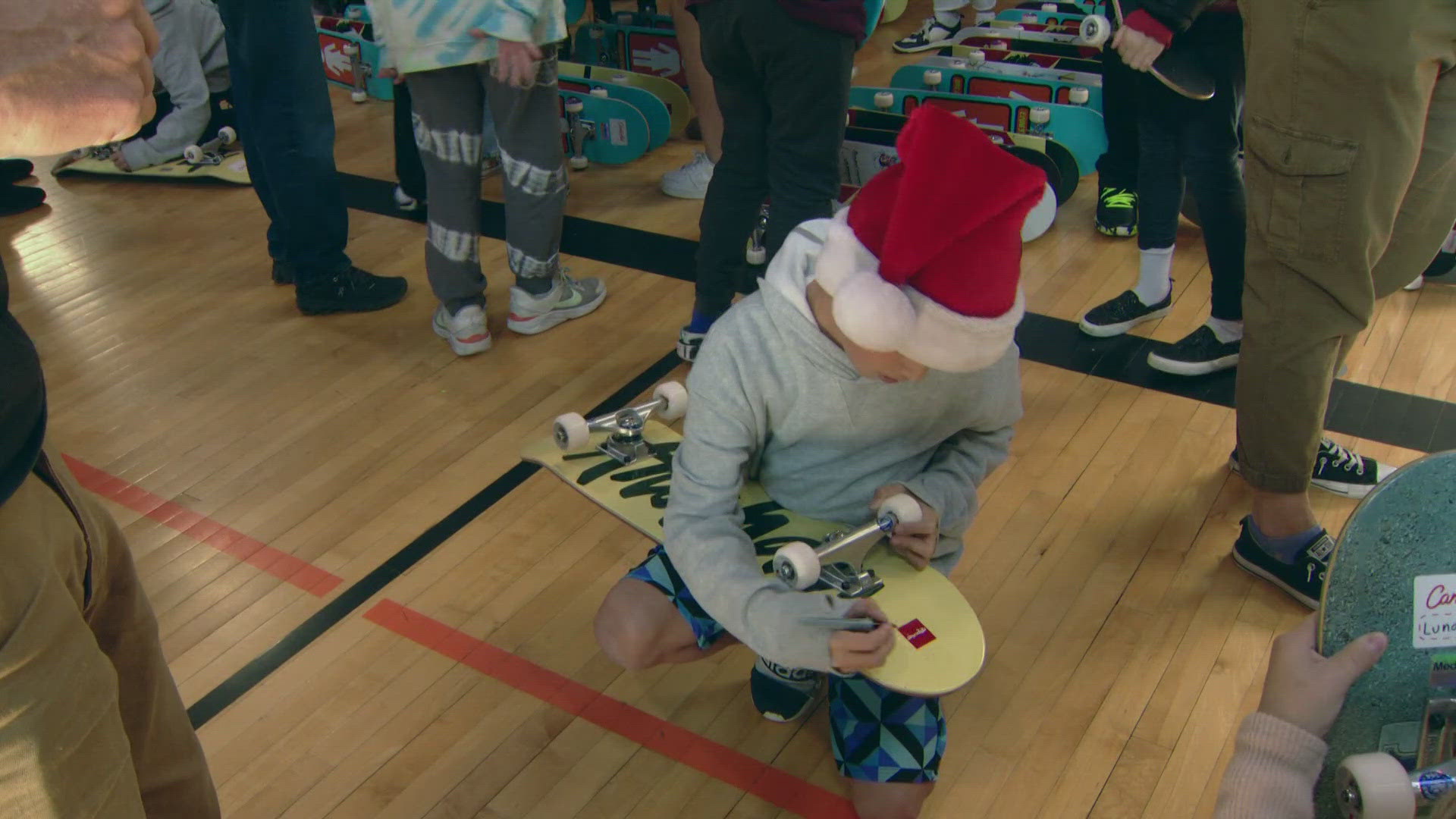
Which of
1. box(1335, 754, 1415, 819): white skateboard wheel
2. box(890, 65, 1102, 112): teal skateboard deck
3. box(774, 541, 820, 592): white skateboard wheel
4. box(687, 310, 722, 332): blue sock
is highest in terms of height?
box(1335, 754, 1415, 819): white skateboard wheel

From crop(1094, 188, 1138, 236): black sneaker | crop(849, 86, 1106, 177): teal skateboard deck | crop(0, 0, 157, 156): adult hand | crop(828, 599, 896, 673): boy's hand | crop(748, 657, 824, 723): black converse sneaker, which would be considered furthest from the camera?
crop(849, 86, 1106, 177): teal skateboard deck

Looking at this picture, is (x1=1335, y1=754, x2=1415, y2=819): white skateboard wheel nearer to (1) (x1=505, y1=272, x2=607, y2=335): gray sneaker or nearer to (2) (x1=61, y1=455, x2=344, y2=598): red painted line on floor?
(2) (x1=61, y1=455, x2=344, y2=598): red painted line on floor

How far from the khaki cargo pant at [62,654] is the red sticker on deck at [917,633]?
2.73ft

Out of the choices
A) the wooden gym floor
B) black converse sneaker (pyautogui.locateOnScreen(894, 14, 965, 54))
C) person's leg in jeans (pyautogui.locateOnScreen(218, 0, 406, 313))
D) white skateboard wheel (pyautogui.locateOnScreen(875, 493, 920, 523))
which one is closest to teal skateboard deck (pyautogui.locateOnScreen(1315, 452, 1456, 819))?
white skateboard wheel (pyautogui.locateOnScreen(875, 493, 920, 523))

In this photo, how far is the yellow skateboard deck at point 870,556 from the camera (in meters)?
1.33

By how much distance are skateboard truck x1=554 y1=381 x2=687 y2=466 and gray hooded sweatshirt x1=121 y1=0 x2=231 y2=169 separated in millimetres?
2650

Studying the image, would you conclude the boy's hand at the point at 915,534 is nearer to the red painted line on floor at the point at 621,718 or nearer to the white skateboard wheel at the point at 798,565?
the white skateboard wheel at the point at 798,565

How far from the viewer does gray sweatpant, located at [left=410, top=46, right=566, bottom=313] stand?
2428 millimetres

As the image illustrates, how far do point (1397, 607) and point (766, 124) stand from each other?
161 cm

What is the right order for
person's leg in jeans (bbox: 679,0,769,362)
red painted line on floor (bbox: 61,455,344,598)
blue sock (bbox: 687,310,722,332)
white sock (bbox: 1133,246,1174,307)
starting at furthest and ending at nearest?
white sock (bbox: 1133,246,1174,307) < blue sock (bbox: 687,310,722,332) < person's leg in jeans (bbox: 679,0,769,362) < red painted line on floor (bbox: 61,455,344,598)

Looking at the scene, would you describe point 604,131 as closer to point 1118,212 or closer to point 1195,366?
point 1118,212

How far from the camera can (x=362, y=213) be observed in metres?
3.48

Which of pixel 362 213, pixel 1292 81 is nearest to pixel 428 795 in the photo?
pixel 1292 81

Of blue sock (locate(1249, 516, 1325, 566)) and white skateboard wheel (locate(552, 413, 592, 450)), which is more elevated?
white skateboard wheel (locate(552, 413, 592, 450))
